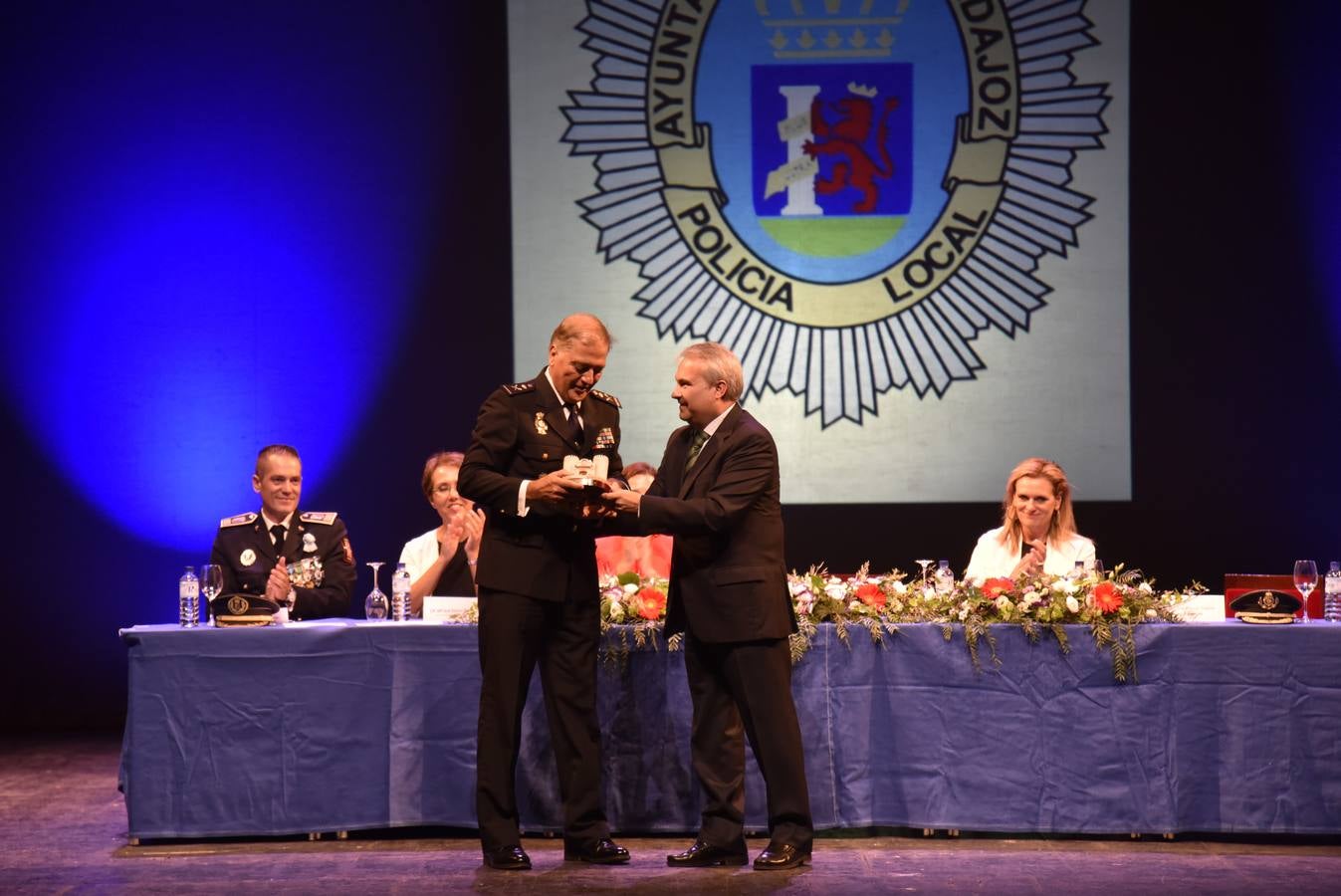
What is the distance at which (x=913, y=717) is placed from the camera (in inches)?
173

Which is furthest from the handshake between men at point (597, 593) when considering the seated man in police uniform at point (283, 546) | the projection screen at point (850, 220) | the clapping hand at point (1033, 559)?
the projection screen at point (850, 220)

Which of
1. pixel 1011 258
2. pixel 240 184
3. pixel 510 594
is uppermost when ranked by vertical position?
pixel 240 184

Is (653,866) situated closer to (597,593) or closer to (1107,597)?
(597,593)

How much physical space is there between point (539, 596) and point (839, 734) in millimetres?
1069

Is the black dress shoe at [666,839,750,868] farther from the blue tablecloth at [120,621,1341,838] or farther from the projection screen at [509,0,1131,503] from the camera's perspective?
the projection screen at [509,0,1131,503]

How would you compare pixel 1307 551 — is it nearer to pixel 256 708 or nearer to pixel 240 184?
pixel 256 708

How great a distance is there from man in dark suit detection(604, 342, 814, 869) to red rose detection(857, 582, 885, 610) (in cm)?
44

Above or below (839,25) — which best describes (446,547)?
below

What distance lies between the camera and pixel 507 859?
13.1 ft

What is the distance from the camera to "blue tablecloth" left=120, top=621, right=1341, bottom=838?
169 inches

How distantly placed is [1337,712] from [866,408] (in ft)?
8.90

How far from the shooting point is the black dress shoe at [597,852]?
4062mm

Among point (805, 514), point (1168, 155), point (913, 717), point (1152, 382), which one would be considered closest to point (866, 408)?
point (805, 514)

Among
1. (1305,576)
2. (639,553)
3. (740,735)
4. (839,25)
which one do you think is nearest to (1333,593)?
(1305,576)
